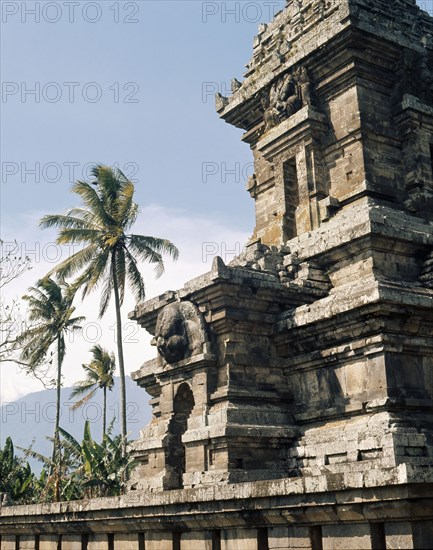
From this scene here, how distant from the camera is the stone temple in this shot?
9.92 meters

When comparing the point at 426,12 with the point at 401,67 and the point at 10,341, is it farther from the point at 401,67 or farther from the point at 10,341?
the point at 10,341

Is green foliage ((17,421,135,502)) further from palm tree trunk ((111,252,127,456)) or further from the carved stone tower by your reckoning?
the carved stone tower

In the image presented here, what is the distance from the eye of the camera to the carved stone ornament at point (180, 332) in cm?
1434

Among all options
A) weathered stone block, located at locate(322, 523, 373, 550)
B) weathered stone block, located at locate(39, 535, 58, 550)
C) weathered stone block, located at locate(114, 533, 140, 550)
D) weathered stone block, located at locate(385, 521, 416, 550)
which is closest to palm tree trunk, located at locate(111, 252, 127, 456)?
weathered stone block, located at locate(39, 535, 58, 550)

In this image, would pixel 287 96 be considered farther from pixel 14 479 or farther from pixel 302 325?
pixel 14 479

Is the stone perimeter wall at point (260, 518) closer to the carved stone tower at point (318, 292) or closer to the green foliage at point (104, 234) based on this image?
the carved stone tower at point (318, 292)

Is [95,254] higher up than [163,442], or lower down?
higher up

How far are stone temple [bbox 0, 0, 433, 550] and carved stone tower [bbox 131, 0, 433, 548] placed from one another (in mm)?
40

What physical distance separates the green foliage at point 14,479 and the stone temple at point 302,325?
628 inches

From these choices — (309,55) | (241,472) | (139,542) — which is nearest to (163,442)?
(241,472)

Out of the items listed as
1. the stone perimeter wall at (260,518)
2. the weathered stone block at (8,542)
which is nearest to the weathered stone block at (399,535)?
the stone perimeter wall at (260,518)

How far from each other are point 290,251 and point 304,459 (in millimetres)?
4788

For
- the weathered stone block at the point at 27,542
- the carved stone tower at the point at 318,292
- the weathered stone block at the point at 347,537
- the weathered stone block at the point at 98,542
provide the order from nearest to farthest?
1. the weathered stone block at the point at 347,537
2. the weathered stone block at the point at 98,542
3. the carved stone tower at the point at 318,292
4. the weathered stone block at the point at 27,542

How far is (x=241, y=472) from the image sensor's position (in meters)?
12.9
